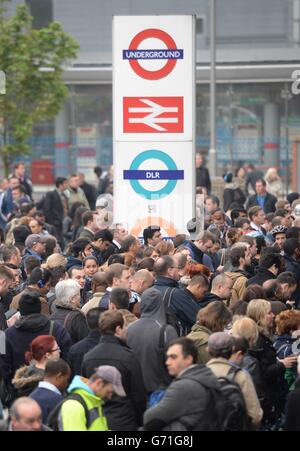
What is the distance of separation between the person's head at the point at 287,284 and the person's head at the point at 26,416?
5.05 meters

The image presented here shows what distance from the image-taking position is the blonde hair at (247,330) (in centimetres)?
923

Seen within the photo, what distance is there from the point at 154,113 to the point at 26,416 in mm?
9754

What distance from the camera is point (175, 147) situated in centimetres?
1667

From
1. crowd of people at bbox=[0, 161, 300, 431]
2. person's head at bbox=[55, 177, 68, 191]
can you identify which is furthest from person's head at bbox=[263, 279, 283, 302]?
person's head at bbox=[55, 177, 68, 191]

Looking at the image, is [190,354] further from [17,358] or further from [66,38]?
[66,38]

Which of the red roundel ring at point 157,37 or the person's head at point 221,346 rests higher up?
the red roundel ring at point 157,37

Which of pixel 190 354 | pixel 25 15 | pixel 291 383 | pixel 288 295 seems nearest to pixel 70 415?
pixel 190 354

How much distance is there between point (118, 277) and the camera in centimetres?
1150

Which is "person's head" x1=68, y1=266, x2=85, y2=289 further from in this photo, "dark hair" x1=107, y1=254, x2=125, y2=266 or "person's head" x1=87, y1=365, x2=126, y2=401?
"person's head" x1=87, y1=365, x2=126, y2=401

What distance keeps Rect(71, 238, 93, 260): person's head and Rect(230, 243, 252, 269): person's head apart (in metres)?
2.16

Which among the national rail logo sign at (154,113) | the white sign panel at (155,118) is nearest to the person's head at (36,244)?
the white sign panel at (155,118)

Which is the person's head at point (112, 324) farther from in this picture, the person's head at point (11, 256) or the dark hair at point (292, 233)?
the dark hair at point (292, 233)

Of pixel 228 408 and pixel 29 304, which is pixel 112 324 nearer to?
pixel 29 304
